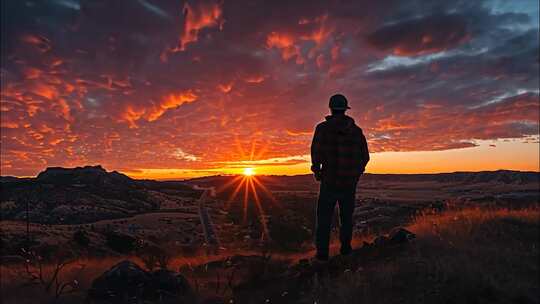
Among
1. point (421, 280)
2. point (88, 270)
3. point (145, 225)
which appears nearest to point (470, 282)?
point (421, 280)

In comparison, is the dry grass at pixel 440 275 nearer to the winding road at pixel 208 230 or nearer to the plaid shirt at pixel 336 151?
the plaid shirt at pixel 336 151

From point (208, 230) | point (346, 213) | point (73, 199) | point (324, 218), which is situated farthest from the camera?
point (73, 199)

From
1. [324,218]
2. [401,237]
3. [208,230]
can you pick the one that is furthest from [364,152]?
[208,230]

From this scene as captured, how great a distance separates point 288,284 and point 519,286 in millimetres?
3709

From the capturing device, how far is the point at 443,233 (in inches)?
373

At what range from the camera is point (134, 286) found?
23.5 ft

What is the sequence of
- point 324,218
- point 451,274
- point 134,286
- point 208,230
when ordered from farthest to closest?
1. point 208,230
2. point 324,218
3. point 134,286
4. point 451,274

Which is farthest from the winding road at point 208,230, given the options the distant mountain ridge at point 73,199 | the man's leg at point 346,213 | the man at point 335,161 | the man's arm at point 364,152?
the man's arm at point 364,152

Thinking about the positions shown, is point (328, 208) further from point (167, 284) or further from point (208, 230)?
point (208, 230)

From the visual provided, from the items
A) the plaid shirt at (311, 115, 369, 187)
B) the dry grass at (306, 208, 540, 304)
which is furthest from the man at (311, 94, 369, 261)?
the dry grass at (306, 208, 540, 304)

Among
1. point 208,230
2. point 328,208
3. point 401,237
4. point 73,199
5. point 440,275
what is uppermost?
point 328,208

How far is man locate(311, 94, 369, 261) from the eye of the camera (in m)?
8.08

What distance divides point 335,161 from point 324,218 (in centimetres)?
118

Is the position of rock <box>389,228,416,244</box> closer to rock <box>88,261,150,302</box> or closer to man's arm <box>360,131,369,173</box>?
man's arm <box>360,131,369,173</box>
